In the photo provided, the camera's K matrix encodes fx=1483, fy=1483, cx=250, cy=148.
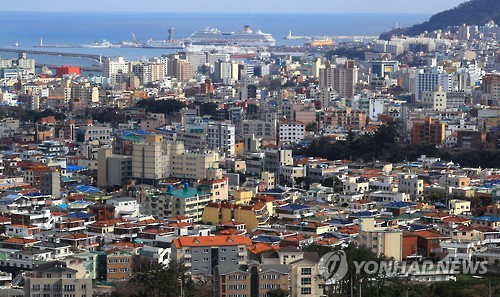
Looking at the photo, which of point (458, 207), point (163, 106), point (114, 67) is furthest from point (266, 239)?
point (114, 67)

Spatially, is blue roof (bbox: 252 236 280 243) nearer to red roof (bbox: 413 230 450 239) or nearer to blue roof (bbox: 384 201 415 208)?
red roof (bbox: 413 230 450 239)

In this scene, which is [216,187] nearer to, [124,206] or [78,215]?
[124,206]

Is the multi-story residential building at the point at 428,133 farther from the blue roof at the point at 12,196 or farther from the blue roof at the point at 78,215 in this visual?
the blue roof at the point at 78,215

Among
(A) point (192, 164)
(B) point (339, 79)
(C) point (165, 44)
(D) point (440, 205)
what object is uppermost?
(B) point (339, 79)

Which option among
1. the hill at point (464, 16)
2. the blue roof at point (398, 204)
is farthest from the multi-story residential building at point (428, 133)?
the hill at point (464, 16)

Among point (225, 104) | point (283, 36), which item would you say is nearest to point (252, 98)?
point (225, 104)
